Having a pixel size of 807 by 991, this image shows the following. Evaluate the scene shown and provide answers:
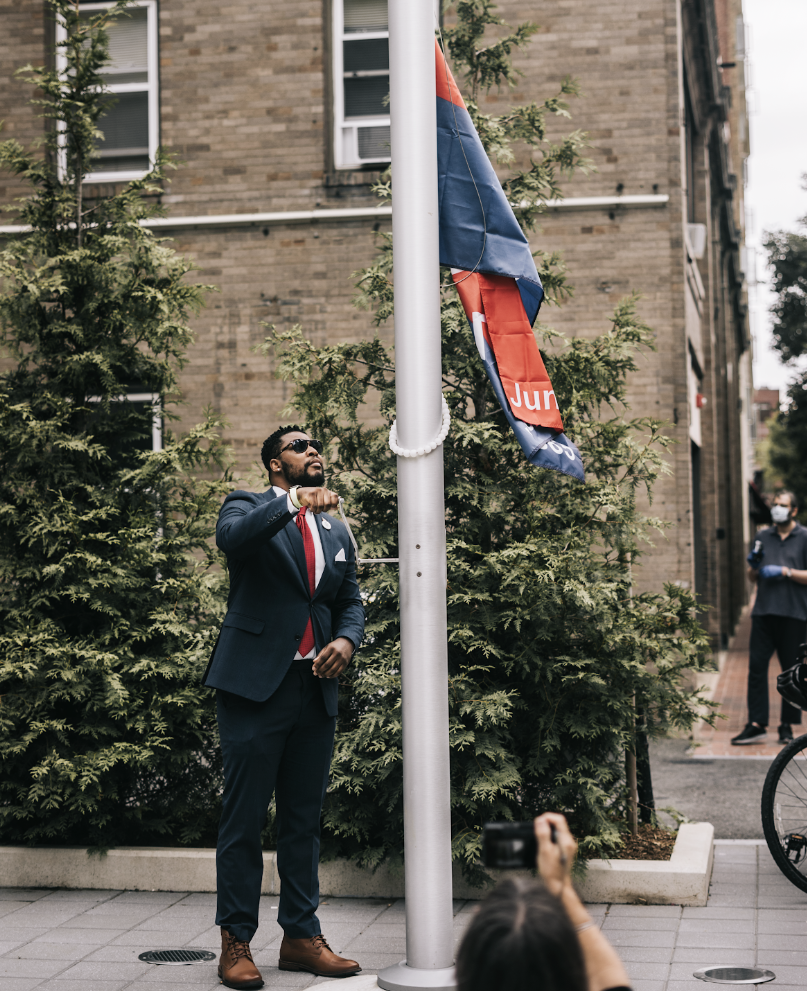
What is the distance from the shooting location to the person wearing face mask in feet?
32.9

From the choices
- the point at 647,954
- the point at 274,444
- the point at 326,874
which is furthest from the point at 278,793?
the point at 647,954

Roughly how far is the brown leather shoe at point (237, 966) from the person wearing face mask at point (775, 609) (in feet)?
21.3

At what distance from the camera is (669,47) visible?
11.1 metres

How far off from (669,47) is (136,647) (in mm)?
8000

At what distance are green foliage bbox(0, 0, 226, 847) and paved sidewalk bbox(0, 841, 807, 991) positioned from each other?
1.76 feet

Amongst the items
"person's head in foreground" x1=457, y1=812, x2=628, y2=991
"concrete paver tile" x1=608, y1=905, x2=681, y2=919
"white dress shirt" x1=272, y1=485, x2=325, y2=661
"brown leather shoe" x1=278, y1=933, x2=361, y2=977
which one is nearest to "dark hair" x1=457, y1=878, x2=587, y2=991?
"person's head in foreground" x1=457, y1=812, x2=628, y2=991

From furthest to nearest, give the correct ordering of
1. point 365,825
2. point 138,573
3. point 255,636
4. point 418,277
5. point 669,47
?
point 669,47, point 138,573, point 365,825, point 255,636, point 418,277

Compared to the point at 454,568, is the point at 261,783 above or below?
below

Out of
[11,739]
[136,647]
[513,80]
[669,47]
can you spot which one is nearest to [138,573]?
[136,647]

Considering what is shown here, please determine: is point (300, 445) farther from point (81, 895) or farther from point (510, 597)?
point (81, 895)

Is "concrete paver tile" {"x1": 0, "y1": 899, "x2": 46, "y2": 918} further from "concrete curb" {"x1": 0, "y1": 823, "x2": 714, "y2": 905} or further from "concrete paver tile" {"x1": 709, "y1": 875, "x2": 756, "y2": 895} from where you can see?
"concrete paver tile" {"x1": 709, "y1": 875, "x2": 756, "y2": 895}

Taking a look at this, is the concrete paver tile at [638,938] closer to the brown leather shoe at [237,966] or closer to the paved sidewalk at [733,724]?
the paved sidewalk at [733,724]

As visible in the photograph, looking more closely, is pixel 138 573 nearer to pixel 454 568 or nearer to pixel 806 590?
pixel 454 568

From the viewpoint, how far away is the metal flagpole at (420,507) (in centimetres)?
411
